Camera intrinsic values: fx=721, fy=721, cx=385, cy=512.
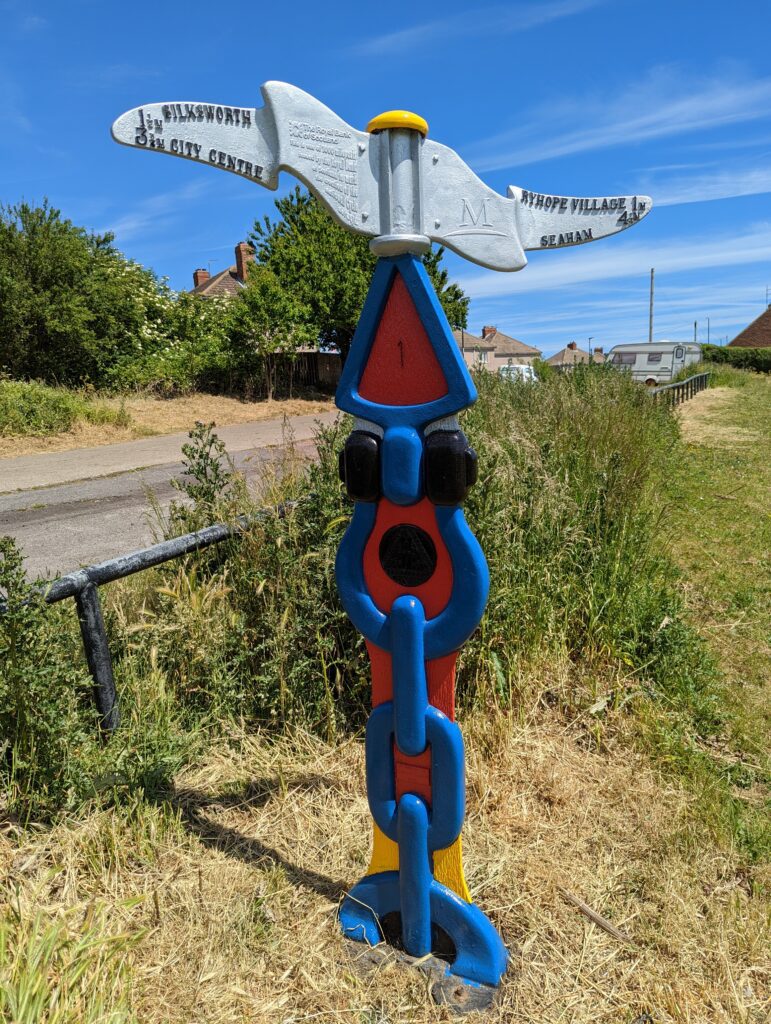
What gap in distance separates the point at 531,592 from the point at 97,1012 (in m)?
2.37

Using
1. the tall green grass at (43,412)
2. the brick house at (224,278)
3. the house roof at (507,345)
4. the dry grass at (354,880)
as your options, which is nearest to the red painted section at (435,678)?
the dry grass at (354,880)

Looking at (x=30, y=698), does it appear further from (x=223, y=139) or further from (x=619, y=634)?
(x=619, y=634)

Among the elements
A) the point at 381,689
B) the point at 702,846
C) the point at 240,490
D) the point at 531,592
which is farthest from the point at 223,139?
the point at 702,846

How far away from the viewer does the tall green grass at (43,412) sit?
13.0 meters

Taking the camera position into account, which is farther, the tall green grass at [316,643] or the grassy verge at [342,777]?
the tall green grass at [316,643]

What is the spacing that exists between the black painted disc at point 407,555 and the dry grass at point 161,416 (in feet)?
27.9

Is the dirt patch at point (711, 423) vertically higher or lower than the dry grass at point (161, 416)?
lower

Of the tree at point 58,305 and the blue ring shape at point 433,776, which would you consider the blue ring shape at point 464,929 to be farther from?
the tree at point 58,305

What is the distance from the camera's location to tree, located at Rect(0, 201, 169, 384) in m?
16.2

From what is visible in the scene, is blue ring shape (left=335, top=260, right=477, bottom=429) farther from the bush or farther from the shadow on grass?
the shadow on grass

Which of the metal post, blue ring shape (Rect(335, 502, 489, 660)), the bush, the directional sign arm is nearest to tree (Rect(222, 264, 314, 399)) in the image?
the bush

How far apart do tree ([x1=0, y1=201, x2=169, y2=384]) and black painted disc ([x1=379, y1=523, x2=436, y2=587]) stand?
16981 mm

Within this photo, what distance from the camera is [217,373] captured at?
69.0ft

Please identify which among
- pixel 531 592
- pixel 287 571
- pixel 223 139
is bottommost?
pixel 531 592
